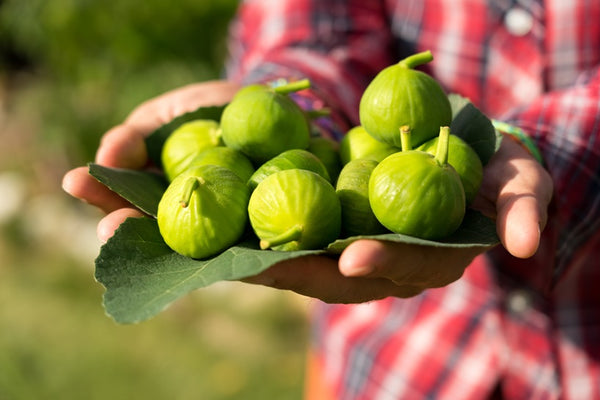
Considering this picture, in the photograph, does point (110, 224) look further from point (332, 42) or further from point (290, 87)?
point (332, 42)

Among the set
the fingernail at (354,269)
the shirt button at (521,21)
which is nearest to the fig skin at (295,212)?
the fingernail at (354,269)

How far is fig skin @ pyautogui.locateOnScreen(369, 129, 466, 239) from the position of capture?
1.19m

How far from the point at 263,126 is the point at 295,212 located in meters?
0.30

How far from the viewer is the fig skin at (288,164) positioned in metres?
1.34

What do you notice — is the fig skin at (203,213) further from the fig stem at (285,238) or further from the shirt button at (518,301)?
the shirt button at (518,301)

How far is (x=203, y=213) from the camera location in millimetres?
1245

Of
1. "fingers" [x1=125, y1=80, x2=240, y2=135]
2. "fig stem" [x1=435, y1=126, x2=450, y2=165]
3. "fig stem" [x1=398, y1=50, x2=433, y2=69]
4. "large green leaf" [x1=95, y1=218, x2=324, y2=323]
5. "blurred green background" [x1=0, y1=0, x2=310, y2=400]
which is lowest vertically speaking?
"blurred green background" [x1=0, y1=0, x2=310, y2=400]

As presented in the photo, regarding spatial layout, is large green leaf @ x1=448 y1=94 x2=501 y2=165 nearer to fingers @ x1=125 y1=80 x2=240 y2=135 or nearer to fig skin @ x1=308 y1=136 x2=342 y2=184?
fig skin @ x1=308 y1=136 x2=342 y2=184

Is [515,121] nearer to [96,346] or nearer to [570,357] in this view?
[570,357]

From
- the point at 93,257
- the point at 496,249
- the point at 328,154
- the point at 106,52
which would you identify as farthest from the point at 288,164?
the point at 106,52

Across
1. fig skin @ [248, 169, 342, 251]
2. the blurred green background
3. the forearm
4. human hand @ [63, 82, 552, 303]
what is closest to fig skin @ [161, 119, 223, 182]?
human hand @ [63, 82, 552, 303]

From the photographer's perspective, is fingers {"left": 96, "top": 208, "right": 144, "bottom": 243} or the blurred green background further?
the blurred green background

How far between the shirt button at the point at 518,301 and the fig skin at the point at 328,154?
61 centimetres

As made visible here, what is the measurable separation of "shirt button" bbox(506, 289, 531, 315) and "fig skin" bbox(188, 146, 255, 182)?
0.78 m
